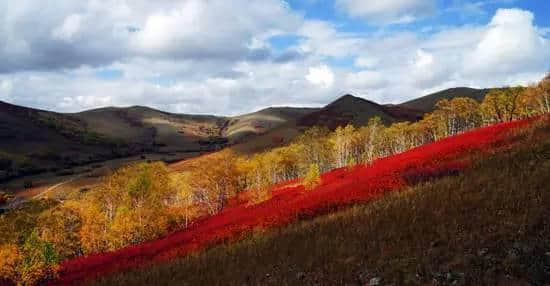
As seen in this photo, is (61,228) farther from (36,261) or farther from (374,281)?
(374,281)

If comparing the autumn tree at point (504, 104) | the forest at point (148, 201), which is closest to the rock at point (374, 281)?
the forest at point (148, 201)

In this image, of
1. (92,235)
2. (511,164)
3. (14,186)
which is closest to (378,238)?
(511,164)

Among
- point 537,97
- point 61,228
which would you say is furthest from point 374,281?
point 537,97

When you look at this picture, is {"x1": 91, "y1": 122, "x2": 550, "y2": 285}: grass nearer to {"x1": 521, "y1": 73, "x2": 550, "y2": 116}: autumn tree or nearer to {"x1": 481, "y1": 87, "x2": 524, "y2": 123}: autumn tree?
{"x1": 521, "y1": 73, "x2": 550, "y2": 116}: autumn tree

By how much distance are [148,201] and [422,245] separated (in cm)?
6208

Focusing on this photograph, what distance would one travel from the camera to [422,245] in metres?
10.8

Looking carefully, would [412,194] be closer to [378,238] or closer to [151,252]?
[378,238]

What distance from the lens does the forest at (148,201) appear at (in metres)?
30.0

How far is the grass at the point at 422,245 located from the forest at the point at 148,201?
48.9 feet

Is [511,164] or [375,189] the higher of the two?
[511,164]

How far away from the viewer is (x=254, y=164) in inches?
4520

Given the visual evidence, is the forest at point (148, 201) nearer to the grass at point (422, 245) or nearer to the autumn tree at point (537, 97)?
the autumn tree at point (537, 97)

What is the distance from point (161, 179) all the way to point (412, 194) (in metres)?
65.9

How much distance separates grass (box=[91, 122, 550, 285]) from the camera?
29.3ft
